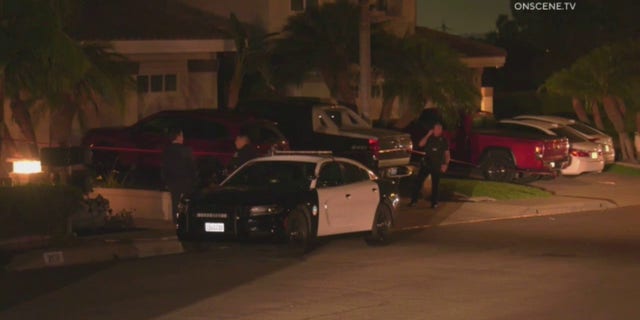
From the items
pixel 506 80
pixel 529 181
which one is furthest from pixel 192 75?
pixel 506 80

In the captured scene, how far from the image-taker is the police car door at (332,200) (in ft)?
58.4

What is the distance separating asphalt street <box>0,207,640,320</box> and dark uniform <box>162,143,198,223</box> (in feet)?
4.51

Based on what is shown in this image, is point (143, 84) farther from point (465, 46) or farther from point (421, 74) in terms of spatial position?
point (465, 46)

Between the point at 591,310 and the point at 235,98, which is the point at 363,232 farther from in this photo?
the point at 235,98

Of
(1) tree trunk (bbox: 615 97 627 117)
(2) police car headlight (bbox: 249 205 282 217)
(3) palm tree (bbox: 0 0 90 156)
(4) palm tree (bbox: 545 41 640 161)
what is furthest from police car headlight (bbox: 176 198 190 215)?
(1) tree trunk (bbox: 615 97 627 117)

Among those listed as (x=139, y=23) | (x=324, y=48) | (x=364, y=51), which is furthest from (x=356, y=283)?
(x=324, y=48)

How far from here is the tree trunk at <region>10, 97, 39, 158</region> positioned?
22656mm

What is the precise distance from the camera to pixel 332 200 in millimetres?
17984

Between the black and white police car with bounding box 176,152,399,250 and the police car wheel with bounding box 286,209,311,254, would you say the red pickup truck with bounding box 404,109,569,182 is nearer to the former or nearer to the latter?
the black and white police car with bounding box 176,152,399,250

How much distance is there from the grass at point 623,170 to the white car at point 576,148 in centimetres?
261

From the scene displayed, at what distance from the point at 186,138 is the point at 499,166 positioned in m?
9.55

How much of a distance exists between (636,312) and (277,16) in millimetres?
26398

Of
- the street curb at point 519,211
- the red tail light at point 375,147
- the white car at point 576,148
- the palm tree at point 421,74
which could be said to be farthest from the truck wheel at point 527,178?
the red tail light at point 375,147
